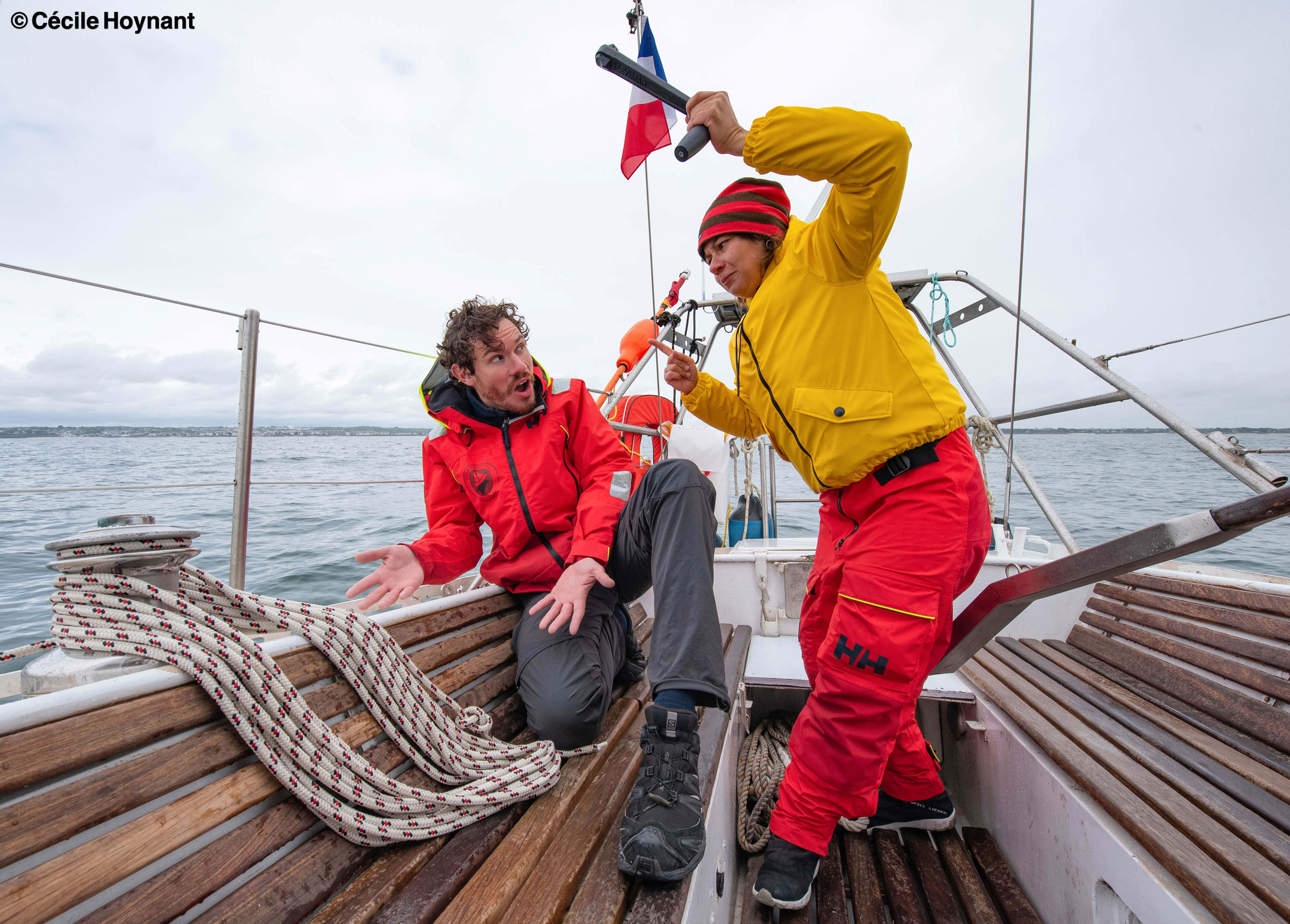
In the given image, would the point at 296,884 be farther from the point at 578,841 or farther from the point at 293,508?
the point at 293,508

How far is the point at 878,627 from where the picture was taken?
3.92 feet

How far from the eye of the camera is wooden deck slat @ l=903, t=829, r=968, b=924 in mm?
1435

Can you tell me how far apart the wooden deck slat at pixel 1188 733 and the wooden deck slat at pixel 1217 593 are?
0.32 m

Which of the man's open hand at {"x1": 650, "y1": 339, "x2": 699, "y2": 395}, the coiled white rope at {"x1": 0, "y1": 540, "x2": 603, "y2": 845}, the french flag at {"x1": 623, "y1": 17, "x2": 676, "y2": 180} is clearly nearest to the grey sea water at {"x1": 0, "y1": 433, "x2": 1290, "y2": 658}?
the coiled white rope at {"x1": 0, "y1": 540, "x2": 603, "y2": 845}

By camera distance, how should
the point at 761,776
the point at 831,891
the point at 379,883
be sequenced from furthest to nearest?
the point at 761,776 < the point at 831,891 < the point at 379,883

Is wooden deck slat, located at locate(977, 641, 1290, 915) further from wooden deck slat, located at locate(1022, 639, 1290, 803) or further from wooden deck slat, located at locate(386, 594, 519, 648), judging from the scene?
wooden deck slat, located at locate(386, 594, 519, 648)

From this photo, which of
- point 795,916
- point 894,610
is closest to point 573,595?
point 894,610

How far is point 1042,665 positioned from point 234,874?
84.4 inches

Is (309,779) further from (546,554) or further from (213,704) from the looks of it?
(546,554)

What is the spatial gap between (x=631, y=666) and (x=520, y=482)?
0.64 metres

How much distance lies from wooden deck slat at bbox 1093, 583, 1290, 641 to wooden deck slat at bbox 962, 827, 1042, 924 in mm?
861

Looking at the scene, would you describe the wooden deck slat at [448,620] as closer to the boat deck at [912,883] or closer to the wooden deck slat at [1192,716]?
the boat deck at [912,883]

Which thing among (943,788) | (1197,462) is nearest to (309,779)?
(943,788)

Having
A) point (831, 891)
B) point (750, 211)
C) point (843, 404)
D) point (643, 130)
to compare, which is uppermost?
point (643, 130)
